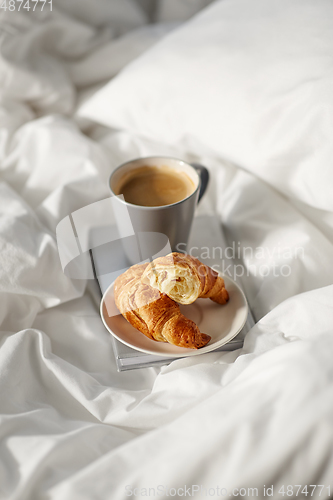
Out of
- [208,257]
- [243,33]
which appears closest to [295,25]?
[243,33]

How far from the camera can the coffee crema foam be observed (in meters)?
0.44

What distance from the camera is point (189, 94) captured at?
0.53 meters

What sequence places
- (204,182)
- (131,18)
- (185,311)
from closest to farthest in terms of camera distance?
1. (185,311)
2. (204,182)
3. (131,18)

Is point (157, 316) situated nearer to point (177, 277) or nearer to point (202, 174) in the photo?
point (177, 277)

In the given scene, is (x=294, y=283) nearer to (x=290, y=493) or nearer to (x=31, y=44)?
(x=290, y=493)

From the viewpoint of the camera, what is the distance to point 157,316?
34 cm

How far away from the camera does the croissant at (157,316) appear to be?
0.34 meters

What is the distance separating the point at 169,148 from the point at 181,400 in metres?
0.39

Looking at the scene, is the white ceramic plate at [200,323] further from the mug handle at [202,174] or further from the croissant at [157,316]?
the mug handle at [202,174]

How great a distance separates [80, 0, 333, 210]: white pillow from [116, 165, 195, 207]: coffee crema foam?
3.5 inches

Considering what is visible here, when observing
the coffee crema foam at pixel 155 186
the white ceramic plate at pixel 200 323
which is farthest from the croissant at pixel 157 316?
the coffee crema foam at pixel 155 186

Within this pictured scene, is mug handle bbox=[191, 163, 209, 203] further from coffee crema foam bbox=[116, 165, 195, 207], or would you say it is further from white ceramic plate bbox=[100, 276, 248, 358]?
white ceramic plate bbox=[100, 276, 248, 358]

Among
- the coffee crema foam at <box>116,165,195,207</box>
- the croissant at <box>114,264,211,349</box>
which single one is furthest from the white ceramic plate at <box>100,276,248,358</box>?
the coffee crema foam at <box>116,165,195,207</box>

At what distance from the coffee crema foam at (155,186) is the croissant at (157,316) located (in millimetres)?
120
